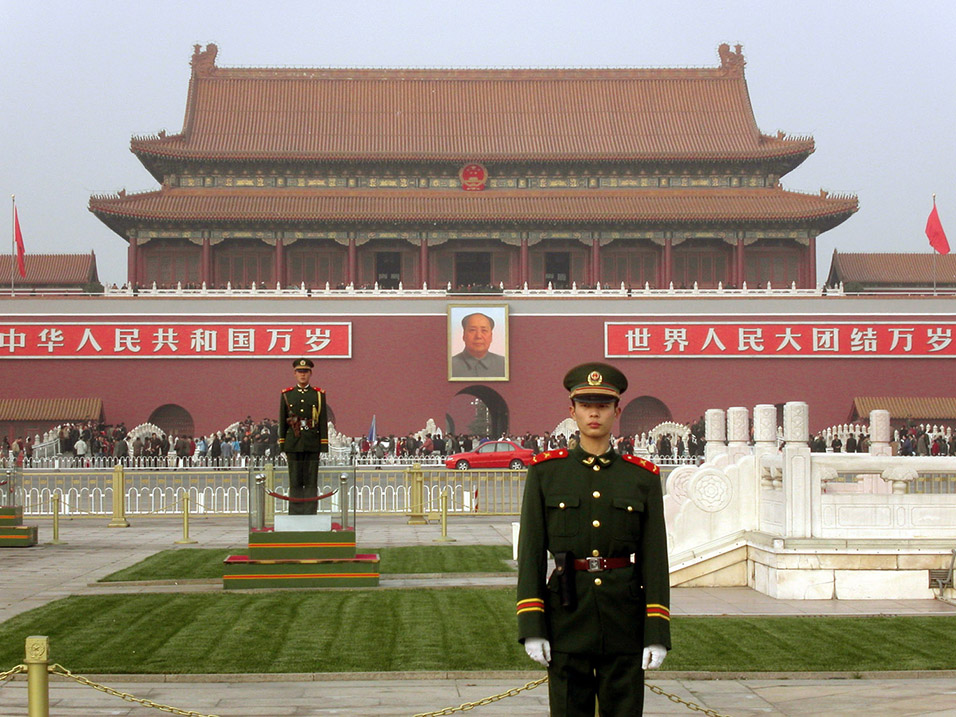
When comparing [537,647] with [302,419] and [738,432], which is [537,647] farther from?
[738,432]

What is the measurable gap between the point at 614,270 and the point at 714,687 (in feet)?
92.1

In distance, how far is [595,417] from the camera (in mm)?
4801

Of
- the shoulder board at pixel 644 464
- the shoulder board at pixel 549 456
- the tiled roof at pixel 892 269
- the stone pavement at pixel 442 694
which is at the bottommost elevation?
the stone pavement at pixel 442 694

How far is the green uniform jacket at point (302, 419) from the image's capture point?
10984 millimetres

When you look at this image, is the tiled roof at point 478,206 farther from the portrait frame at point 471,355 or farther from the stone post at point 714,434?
the stone post at point 714,434

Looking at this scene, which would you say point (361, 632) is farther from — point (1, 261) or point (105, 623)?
point (1, 261)

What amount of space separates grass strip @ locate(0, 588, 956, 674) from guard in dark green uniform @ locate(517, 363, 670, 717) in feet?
8.84

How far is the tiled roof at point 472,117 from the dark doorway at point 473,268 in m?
2.51

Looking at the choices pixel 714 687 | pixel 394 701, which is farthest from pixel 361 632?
pixel 714 687

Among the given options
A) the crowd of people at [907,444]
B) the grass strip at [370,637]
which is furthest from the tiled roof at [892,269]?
the grass strip at [370,637]

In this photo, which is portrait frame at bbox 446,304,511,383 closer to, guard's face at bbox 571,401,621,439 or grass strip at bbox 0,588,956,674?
grass strip at bbox 0,588,956,674

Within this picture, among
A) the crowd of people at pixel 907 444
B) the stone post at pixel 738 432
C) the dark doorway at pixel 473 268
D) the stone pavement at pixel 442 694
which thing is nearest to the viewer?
the stone pavement at pixel 442 694

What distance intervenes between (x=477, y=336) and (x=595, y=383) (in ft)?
86.0

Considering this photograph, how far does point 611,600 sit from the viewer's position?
Answer: 4.63 meters
